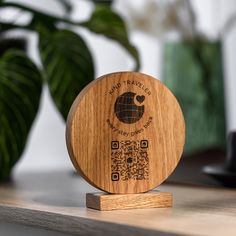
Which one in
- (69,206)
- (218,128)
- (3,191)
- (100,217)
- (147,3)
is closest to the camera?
(100,217)

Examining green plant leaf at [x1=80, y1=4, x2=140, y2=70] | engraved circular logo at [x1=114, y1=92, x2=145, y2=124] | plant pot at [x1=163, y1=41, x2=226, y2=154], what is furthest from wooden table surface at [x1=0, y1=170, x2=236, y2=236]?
plant pot at [x1=163, y1=41, x2=226, y2=154]

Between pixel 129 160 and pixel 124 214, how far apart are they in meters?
0.09

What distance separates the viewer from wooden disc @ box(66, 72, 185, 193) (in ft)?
2.49

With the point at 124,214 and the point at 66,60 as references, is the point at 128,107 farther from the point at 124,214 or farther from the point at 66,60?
the point at 66,60

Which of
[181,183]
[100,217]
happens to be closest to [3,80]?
[181,183]

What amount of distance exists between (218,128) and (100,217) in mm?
1268

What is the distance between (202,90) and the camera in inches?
76.0

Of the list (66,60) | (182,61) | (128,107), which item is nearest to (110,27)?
(66,60)

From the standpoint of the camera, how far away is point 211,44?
194 centimetres

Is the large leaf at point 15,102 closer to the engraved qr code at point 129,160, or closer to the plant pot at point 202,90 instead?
the engraved qr code at point 129,160

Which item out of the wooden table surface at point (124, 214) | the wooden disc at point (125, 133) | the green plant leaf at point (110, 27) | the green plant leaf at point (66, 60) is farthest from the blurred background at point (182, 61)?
the wooden disc at point (125, 133)

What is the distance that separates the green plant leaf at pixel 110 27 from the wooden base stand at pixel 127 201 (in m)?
0.51

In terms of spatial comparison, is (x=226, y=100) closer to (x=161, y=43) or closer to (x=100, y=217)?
(x=161, y=43)

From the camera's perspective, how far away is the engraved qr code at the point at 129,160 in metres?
0.78
